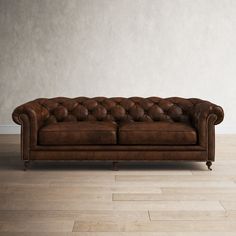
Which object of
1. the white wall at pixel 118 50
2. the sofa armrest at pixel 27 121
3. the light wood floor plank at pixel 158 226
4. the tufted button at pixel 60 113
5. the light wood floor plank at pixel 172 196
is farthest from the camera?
the white wall at pixel 118 50

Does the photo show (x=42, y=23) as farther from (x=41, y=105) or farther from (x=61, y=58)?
(x=41, y=105)

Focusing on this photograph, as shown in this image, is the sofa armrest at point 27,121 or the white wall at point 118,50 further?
the white wall at point 118,50

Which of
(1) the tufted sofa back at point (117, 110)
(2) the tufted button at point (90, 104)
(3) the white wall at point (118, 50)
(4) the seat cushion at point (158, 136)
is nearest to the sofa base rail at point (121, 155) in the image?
(4) the seat cushion at point (158, 136)

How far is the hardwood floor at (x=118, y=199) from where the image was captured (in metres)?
2.11

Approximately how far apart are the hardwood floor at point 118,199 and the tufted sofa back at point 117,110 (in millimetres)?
553

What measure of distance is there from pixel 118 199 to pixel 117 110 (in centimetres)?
166

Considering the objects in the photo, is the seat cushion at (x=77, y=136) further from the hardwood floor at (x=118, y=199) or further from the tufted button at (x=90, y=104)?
the tufted button at (x=90, y=104)

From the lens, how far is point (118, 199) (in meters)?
2.64

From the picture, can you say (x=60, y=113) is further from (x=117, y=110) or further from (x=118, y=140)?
(x=118, y=140)

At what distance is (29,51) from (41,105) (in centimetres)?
208

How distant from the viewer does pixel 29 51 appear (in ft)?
19.0


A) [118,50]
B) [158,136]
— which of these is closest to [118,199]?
[158,136]

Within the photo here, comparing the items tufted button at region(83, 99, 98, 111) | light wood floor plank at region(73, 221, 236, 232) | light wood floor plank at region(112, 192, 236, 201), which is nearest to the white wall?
Result: tufted button at region(83, 99, 98, 111)

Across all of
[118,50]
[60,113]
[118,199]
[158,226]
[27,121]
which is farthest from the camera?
[118,50]
